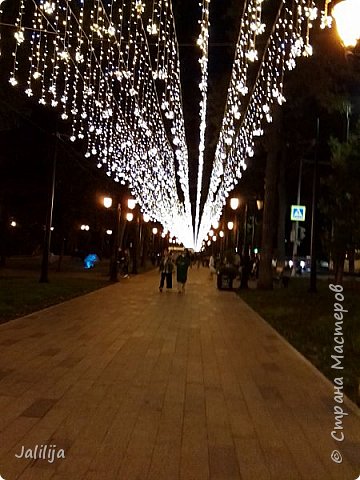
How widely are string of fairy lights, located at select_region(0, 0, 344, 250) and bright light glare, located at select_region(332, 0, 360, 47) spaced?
1.95 metres

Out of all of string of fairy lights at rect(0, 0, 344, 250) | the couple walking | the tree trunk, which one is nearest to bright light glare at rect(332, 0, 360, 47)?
string of fairy lights at rect(0, 0, 344, 250)

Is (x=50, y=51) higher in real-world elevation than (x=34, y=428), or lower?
higher

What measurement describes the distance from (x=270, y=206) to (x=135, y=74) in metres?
8.76

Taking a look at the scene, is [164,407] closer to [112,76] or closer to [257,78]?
[112,76]

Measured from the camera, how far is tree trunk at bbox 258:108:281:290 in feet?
90.8

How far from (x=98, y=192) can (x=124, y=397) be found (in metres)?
33.7

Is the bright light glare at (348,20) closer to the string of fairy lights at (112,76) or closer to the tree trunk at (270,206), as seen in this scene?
the string of fairy lights at (112,76)

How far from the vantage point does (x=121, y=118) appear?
3033 cm

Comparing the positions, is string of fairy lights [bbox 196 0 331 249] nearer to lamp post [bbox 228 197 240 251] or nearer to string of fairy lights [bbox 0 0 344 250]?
string of fairy lights [bbox 0 0 344 250]

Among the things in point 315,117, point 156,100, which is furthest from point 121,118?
point 315,117

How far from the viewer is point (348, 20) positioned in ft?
22.2

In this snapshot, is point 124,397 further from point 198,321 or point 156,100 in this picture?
point 156,100

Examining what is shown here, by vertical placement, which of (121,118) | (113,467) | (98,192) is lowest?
(113,467)

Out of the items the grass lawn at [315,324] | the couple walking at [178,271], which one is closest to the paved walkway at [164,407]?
the grass lawn at [315,324]
